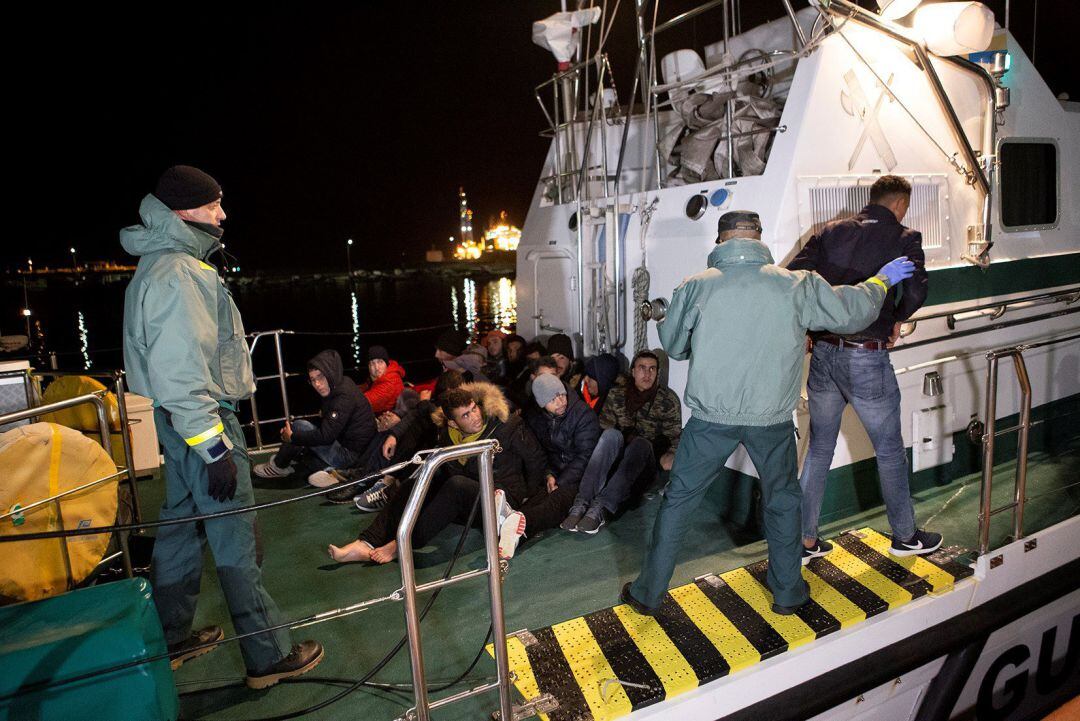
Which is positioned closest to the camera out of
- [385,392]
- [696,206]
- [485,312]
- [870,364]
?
[870,364]

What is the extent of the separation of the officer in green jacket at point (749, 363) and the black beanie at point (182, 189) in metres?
1.75

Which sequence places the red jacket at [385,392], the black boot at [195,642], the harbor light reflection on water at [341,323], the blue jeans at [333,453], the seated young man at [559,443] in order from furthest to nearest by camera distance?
the harbor light reflection on water at [341,323]
the red jacket at [385,392]
the blue jeans at [333,453]
the seated young man at [559,443]
the black boot at [195,642]

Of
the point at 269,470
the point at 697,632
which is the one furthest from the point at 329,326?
the point at 697,632

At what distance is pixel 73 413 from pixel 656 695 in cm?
446

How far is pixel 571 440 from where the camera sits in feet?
13.5

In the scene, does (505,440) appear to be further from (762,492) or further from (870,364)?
(870,364)

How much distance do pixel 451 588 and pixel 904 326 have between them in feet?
8.98

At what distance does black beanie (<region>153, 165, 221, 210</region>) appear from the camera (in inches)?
92.0

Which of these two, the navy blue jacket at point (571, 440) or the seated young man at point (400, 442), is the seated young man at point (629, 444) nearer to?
the navy blue jacket at point (571, 440)

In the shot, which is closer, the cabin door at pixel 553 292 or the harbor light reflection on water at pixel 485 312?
the cabin door at pixel 553 292

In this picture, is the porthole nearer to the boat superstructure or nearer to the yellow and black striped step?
the boat superstructure

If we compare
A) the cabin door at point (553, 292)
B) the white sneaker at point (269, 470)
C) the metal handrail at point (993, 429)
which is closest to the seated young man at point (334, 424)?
the white sneaker at point (269, 470)

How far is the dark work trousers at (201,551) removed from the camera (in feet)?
7.93

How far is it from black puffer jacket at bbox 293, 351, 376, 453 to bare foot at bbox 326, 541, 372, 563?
1.33 m
